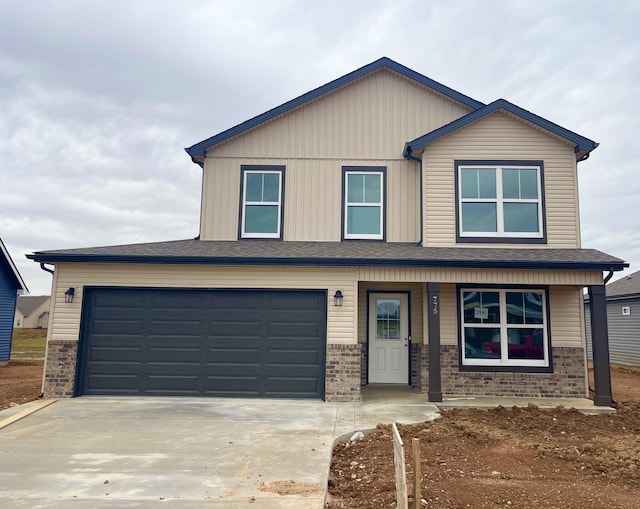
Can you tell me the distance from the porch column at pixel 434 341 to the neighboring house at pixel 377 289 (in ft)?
0.09

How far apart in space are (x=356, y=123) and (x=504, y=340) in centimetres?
651

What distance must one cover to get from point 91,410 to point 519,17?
585 inches

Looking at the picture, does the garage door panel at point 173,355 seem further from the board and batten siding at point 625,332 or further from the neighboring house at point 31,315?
the neighboring house at point 31,315

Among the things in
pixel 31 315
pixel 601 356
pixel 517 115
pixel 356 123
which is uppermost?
pixel 356 123

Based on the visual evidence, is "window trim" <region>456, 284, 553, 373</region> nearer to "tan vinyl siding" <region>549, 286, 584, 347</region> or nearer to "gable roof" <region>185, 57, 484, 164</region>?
"tan vinyl siding" <region>549, 286, 584, 347</region>

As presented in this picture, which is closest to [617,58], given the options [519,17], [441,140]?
[519,17]

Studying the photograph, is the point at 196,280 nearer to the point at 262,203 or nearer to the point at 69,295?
the point at 69,295

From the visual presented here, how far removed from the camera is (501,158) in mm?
10492

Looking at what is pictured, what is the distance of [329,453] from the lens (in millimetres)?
5738

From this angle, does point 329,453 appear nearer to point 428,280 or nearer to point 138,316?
point 428,280

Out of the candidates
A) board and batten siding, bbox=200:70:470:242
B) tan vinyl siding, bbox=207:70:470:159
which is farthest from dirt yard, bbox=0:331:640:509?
tan vinyl siding, bbox=207:70:470:159

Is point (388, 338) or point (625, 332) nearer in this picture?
point (388, 338)

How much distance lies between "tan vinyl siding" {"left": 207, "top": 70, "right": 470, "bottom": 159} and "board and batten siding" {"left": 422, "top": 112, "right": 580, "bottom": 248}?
1232mm

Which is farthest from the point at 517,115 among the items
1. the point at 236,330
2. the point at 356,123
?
the point at 236,330
